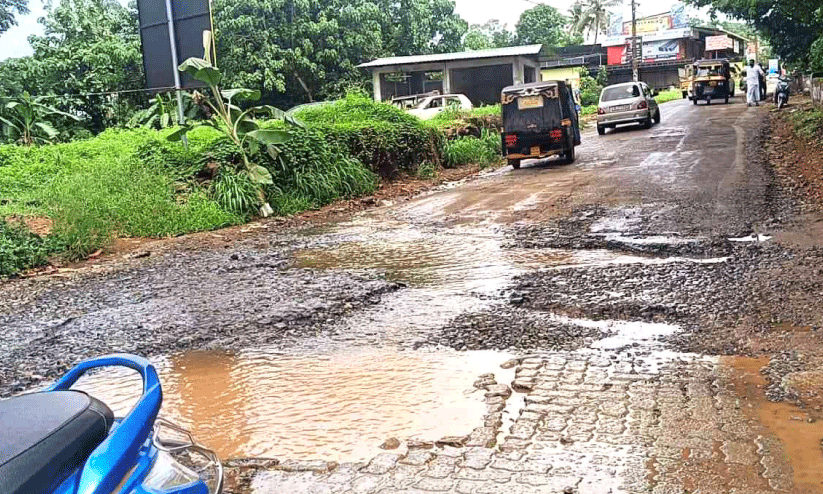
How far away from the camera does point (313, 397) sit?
4.76 meters

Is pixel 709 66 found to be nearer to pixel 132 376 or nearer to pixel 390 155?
pixel 390 155

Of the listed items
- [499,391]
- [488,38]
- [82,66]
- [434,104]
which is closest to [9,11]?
[82,66]

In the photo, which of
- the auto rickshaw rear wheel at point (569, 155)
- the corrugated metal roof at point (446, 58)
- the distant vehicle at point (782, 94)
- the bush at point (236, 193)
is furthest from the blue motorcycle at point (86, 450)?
the corrugated metal roof at point (446, 58)

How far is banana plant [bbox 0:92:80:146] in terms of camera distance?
68.5 feet

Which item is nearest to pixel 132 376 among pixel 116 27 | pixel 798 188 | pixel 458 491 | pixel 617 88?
pixel 458 491

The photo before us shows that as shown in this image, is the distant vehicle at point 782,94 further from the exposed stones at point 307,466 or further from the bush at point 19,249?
the exposed stones at point 307,466

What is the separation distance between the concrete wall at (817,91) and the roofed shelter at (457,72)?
12.4m

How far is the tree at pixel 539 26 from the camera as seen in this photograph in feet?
211

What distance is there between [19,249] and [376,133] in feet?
28.2

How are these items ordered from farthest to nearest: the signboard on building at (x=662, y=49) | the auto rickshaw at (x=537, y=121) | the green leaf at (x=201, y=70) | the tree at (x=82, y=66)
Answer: the signboard on building at (x=662, y=49) → the tree at (x=82, y=66) → the auto rickshaw at (x=537, y=121) → the green leaf at (x=201, y=70)

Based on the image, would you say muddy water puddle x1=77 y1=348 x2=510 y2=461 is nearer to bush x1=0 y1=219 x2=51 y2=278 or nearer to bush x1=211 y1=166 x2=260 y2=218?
bush x1=0 y1=219 x2=51 y2=278

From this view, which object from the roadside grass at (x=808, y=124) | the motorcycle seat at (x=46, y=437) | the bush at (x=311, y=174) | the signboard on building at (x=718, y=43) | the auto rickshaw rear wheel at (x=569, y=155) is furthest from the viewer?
the signboard on building at (x=718, y=43)

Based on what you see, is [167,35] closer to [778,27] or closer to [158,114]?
[158,114]

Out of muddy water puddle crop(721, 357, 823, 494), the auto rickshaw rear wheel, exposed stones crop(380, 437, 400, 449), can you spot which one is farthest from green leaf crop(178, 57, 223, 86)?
muddy water puddle crop(721, 357, 823, 494)
